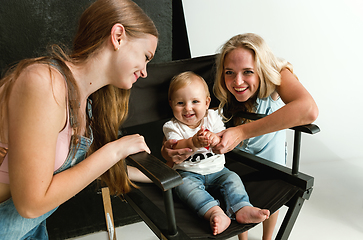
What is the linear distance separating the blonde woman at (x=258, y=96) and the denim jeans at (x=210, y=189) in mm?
153

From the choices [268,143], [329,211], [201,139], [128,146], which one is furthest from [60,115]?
[329,211]

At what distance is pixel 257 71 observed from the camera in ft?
4.44

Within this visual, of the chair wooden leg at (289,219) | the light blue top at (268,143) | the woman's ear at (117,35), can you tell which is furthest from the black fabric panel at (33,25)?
the chair wooden leg at (289,219)

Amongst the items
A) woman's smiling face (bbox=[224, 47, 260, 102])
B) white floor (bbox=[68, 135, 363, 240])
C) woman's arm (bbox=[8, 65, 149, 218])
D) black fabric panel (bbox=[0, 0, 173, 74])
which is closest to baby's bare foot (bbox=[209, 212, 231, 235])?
woman's arm (bbox=[8, 65, 149, 218])

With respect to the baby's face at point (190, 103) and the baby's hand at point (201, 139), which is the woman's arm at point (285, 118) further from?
the baby's face at point (190, 103)

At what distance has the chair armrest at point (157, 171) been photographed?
2.76 feet

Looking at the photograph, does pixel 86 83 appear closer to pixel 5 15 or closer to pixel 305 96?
pixel 5 15

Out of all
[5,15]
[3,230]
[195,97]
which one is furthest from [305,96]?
[5,15]

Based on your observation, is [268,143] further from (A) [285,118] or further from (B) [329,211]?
(B) [329,211]

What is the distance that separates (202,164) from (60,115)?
2.31 ft

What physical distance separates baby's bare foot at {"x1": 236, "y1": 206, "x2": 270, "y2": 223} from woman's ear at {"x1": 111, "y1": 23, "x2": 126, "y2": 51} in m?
0.73

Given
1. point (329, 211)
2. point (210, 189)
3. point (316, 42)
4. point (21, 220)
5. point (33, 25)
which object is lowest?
point (329, 211)

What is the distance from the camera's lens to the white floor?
173 cm

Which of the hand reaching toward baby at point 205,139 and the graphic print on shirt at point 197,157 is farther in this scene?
the graphic print on shirt at point 197,157
